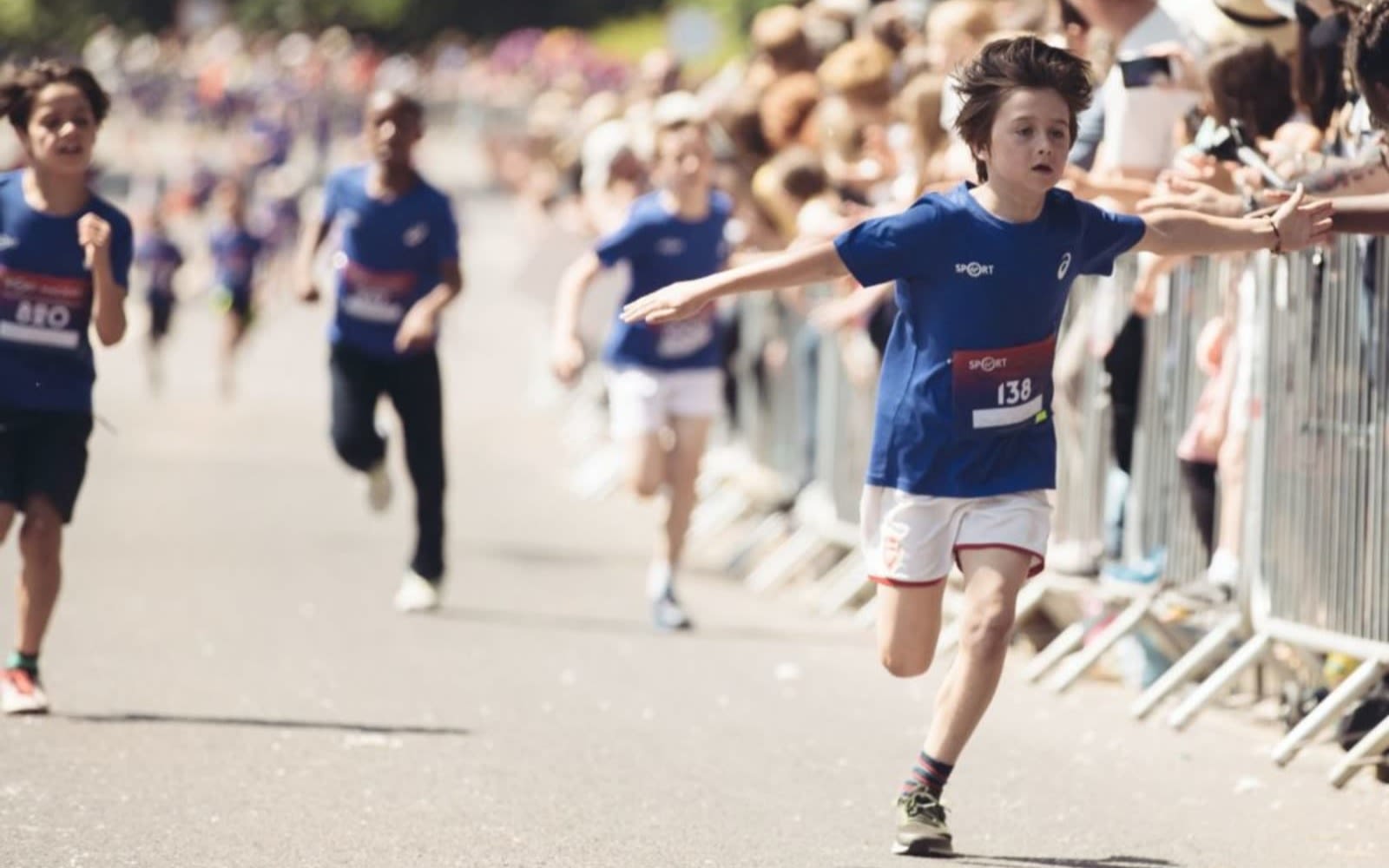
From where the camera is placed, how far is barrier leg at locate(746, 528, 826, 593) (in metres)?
13.3

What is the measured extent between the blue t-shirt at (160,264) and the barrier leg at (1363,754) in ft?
67.3

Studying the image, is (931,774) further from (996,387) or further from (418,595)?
(418,595)

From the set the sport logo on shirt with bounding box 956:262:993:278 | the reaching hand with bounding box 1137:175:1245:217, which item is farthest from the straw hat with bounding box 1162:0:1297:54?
the sport logo on shirt with bounding box 956:262:993:278

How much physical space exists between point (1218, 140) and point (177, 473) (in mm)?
10845

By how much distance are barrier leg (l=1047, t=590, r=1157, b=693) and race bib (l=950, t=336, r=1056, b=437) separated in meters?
2.66

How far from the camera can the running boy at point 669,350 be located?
11.9 meters

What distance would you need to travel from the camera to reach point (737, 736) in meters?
9.08

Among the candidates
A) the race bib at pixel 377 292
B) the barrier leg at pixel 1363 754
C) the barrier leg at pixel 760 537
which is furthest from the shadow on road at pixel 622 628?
the barrier leg at pixel 1363 754

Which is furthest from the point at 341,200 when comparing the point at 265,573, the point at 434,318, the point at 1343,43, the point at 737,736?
the point at 1343,43

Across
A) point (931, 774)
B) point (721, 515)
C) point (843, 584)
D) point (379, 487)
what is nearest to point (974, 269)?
point (931, 774)

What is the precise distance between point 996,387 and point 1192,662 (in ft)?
7.93

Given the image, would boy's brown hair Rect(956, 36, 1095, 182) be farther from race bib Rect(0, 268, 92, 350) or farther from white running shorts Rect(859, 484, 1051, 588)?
race bib Rect(0, 268, 92, 350)

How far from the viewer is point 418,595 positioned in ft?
39.7

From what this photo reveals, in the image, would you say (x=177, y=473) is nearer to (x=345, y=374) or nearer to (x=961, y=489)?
(x=345, y=374)
